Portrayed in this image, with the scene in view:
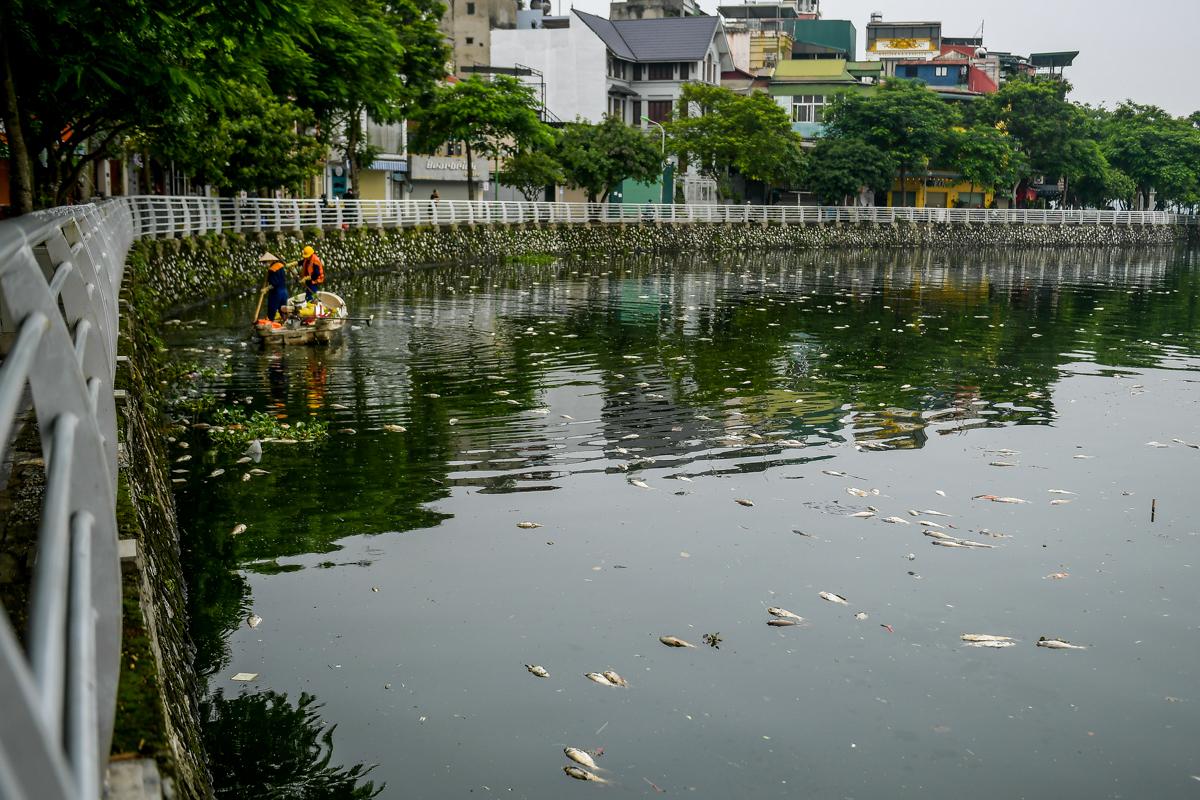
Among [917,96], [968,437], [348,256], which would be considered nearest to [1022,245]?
[917,96]

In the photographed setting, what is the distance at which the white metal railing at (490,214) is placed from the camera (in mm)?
34188

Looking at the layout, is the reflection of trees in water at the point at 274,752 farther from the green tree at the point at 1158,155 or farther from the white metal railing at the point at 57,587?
the green tree at the point at 1158,155

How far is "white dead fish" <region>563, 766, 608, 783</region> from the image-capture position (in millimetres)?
6125

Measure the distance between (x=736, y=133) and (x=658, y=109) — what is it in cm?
1515

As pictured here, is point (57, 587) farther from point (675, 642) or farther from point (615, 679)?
point (675, 642)

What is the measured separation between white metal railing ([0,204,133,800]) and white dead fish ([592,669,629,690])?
12.7ft

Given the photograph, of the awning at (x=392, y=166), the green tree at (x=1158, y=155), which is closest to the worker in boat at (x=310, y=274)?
the awning at (x=392, y=166)

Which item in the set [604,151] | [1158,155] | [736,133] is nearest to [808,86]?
[736,133]

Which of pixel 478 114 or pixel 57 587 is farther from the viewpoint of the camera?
pixel 478 114

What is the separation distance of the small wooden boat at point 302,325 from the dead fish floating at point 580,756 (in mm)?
15971

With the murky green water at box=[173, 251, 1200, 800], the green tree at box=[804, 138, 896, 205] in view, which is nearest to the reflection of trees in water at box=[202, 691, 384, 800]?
the murky green water at box=[173, 251, 1200, 800]

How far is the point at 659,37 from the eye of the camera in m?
85.7

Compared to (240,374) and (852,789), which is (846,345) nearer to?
(240,374)

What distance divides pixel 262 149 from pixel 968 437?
28137 mm
